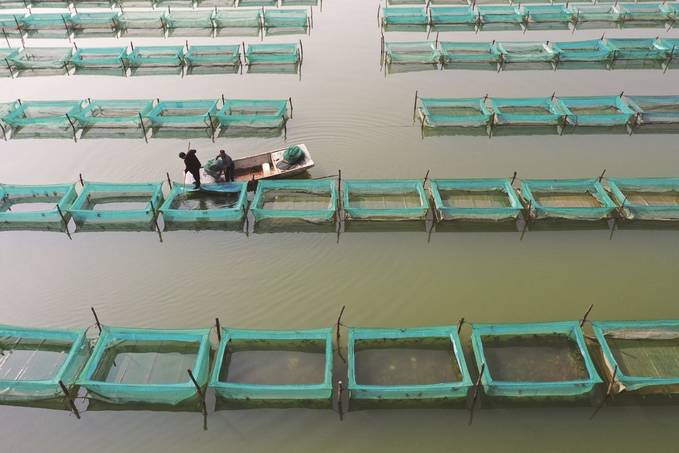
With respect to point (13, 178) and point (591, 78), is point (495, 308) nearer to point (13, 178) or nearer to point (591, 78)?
point (591, 78)

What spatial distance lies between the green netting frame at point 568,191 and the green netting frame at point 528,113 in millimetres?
3135

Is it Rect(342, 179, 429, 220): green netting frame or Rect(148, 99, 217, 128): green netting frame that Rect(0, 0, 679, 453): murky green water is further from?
Rect(148, 99, 217, 128): green netting frame

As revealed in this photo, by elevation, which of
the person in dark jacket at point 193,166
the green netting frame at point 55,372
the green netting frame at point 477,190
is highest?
the person in dark jacket at point 193,166

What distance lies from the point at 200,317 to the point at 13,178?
810cm

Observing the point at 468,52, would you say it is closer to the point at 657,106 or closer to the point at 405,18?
the point at 405,18

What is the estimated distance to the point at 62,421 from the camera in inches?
313

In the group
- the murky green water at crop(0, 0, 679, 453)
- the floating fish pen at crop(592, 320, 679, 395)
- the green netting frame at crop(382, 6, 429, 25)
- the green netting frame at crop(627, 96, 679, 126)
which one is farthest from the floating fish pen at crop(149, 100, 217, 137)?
the green netting frame at crop(627, 96, 679, 126)

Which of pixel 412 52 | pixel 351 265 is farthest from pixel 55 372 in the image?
pixel 412 52

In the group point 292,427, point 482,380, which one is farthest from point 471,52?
point 292,427

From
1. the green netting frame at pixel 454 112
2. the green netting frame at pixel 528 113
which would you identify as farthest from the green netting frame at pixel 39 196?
the green netting frame at pixel 528 113

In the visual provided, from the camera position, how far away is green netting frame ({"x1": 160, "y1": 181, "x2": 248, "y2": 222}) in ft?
36.4

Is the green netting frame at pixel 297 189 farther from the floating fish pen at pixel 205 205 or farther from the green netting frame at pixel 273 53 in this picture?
the green netting frame at pixel 273 53

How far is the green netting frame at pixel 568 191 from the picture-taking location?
1092 centimetres

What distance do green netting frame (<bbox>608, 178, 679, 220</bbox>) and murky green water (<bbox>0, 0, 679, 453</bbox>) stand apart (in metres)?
0.46
